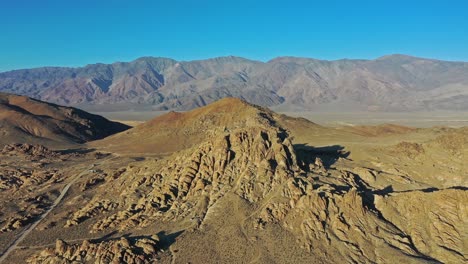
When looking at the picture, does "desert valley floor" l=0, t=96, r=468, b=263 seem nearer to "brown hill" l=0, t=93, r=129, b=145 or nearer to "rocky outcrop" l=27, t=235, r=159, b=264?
"rocky outcrop" l=27, t=235, r=159, b=264

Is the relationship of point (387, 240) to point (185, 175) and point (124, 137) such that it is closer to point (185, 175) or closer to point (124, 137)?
point (185, 175)

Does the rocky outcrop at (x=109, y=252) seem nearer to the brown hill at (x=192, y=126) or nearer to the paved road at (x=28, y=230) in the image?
the paved road at (x=28, y=230)

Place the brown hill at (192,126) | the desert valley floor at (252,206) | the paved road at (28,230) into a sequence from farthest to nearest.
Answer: the brown hill at (192,126) < the paved road at (28,230) < the desert valley floor at (252,206)

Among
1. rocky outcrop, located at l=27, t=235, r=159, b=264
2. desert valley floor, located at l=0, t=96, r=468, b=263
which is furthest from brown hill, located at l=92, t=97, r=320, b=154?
rocky outcrop, located at l=27, t=235, r=159, b=264

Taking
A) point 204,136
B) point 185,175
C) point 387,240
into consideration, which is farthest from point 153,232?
point 204,136

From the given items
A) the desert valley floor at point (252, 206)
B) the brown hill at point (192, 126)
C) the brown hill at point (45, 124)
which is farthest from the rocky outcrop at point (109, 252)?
the brown hill at point (45, 124)
